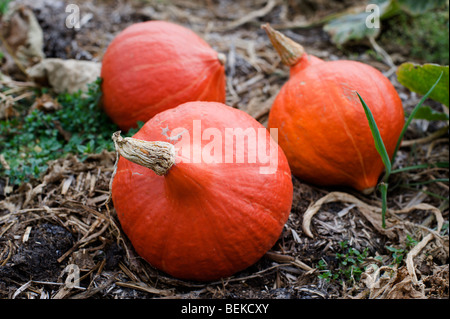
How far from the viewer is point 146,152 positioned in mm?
1659

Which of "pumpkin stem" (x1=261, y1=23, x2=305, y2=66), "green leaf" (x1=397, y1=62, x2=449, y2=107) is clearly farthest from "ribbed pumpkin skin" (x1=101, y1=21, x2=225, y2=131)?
"green leaf" (x1=397, y1=62, x2=449, y2=107)

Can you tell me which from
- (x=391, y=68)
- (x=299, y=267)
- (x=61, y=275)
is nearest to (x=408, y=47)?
(x=391, y=68)

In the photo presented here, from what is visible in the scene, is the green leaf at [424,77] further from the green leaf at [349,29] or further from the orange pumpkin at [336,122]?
the green leaf at [349,29]

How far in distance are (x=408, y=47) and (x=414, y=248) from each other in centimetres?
230

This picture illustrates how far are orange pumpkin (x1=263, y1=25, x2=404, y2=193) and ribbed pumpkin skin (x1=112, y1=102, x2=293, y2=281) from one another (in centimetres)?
39

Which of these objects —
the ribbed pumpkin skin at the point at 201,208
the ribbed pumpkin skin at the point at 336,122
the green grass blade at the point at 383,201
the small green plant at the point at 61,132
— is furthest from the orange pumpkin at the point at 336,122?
the small green plant at the point at 61,132

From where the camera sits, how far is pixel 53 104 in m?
3.12

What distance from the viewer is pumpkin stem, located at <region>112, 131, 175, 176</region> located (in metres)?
1.66

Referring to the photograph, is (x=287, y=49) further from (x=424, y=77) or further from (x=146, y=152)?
(x=146, y=152)

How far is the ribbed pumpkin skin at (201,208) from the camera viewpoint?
73.1 inches

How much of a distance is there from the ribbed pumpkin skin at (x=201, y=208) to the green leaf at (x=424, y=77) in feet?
4.00

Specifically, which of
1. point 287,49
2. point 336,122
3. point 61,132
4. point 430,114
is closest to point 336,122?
point 336,122

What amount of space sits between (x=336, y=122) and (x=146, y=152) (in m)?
1.19

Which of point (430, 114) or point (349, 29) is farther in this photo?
point (349, 29)
